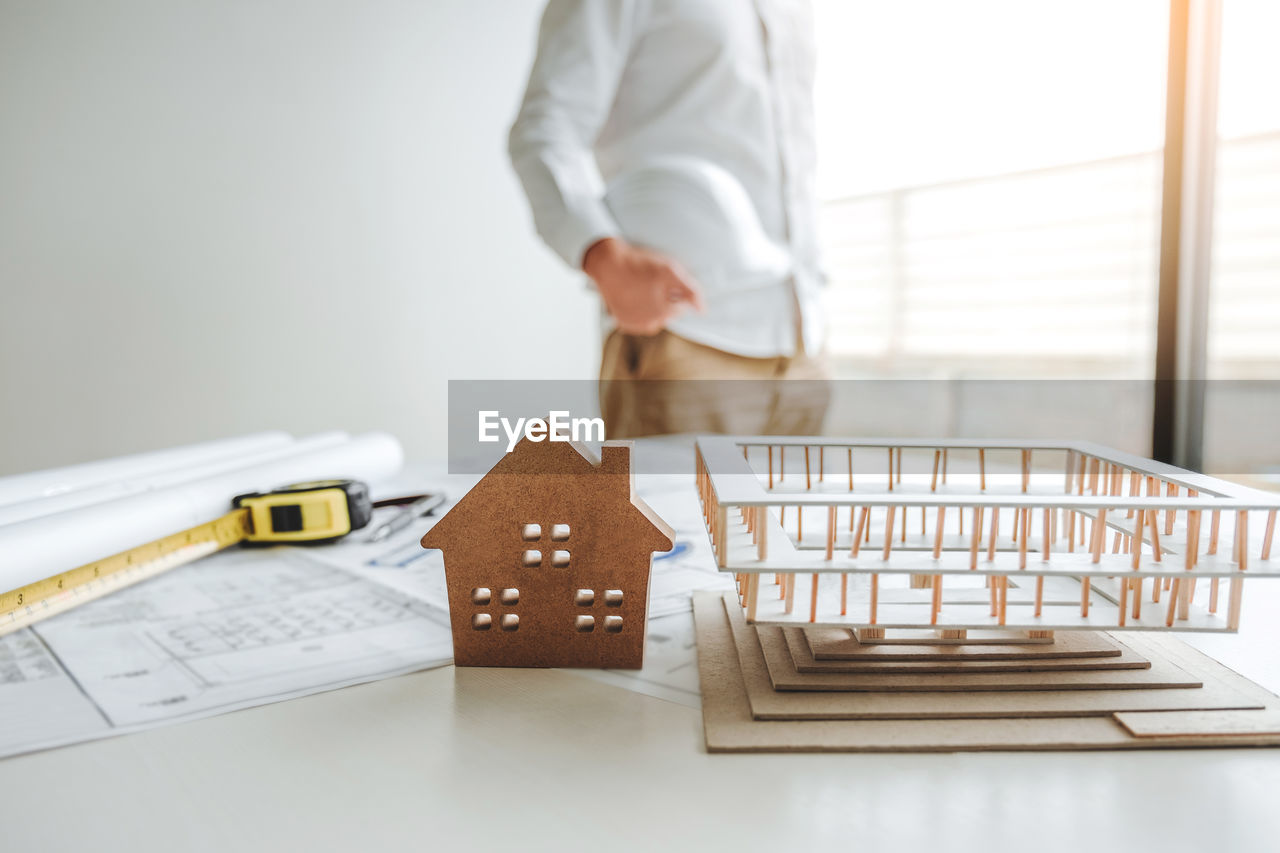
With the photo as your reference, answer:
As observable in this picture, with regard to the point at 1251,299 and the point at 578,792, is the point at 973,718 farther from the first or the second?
the point at 1251,299

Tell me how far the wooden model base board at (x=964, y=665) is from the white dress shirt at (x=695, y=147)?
847 millimetres

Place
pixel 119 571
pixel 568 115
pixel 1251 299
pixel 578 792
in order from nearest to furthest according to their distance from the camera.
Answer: pixel 578 792 < pixel 119 571 < pixel 568 115 < pixel 1251 299

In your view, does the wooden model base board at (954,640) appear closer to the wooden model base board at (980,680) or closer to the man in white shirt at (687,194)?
the wooden model base board at (980,680)

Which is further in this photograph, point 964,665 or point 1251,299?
point 1251,299

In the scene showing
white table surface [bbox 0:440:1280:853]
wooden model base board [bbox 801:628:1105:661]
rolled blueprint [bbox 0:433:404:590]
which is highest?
rolled blueprint [bbox 0:433:404:590]

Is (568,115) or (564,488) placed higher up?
(568,115)

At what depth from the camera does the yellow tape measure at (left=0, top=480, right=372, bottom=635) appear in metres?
0.44

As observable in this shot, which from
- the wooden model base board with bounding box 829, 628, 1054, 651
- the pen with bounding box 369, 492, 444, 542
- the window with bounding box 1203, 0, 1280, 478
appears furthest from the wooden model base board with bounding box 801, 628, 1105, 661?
the window with bounding box 1203, 0, 1280, 478

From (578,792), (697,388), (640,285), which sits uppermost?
(640,285)

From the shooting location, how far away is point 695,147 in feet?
3.75

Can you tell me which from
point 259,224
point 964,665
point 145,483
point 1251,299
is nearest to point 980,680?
point 964,665

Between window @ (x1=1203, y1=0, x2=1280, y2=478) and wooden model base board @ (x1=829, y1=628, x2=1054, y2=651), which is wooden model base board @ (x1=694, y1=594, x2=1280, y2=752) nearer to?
wooden model base board @ (x1=829, y1=628, x2=1054, y2=651)

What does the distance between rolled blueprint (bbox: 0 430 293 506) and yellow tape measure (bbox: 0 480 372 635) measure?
0.35 feet

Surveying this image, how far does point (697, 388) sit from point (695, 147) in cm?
36
